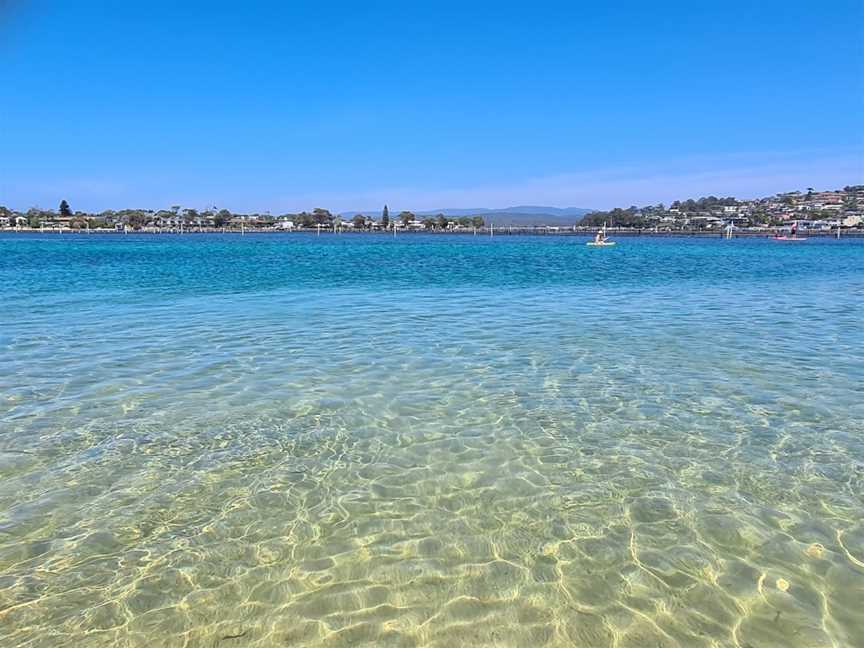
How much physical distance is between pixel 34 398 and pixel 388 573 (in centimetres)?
646

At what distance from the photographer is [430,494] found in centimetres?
528

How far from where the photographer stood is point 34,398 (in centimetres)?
787

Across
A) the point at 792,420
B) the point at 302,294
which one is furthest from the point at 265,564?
the point at 302,294

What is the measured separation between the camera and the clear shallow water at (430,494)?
12.1ft

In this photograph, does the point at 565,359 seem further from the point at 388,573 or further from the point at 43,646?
the point at 43,646

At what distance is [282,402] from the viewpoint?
25.6 ft

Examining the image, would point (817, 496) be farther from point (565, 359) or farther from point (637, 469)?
point (565, 359)

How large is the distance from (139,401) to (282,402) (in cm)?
196

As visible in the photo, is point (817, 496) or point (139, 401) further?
point (139, 401)

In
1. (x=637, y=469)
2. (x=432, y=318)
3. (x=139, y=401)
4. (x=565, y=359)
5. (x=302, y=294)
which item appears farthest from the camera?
(x=302, y=294)

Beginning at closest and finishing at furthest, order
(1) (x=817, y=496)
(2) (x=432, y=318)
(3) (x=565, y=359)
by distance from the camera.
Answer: (1) (x=817, y=496) → (3) (x=565, y=359) → (2) (x=432, y=318)

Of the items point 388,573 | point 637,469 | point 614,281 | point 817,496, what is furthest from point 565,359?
point 614,281

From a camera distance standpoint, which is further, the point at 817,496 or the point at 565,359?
the point at 565,359

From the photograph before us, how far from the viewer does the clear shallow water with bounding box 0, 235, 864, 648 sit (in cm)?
370
